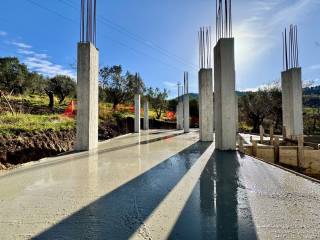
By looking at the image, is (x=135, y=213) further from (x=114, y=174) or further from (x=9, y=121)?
(x=9, y=121)

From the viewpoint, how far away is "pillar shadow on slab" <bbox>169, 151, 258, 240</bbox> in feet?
8.57

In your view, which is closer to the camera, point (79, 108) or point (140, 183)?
point (140, 183)

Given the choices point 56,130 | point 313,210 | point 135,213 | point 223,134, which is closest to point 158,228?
point 135,213

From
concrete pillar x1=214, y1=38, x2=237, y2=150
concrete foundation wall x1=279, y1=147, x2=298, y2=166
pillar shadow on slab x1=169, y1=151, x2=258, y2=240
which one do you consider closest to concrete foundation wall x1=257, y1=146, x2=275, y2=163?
concrete foundation wall x1=279, y1=147, x2=298, y2=166

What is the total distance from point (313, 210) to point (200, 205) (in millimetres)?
1244

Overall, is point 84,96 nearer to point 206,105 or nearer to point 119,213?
point 206,105

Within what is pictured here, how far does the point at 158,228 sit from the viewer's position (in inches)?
108

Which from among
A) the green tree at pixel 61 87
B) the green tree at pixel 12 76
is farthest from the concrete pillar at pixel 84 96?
the green tree at pixel 12 76

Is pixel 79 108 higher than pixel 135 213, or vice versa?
pixel 79 108

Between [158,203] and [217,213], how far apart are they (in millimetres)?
759

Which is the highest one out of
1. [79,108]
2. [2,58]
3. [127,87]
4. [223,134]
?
[2,58]

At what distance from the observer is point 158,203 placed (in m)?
3.57

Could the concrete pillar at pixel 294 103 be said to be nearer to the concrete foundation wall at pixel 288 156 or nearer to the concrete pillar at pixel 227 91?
the concrete foundation wall at pixel 288 156

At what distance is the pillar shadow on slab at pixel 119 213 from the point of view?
8.64ft
